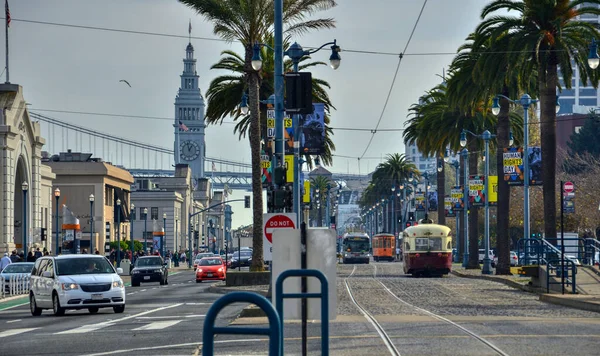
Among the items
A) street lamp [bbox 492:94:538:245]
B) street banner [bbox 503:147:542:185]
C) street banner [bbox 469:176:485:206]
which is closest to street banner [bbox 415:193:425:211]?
street banner [bbox 469:176:485:206]

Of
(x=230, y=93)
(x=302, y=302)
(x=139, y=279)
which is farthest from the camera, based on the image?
(x=139, y=279)

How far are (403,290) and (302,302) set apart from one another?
30.5 metres

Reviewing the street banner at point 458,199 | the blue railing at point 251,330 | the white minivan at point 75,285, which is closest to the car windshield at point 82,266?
the white minivan at point 75,285

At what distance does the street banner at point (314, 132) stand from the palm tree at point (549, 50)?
925 centimetres

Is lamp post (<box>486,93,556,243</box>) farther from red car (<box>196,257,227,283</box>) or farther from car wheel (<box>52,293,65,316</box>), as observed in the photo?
car wheel (<box>52,293,65,316</box>)

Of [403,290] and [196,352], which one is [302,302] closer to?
[196,352]

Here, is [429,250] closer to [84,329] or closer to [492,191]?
[492,191]

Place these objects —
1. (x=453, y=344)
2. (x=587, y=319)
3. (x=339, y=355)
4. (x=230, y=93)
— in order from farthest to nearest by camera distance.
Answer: (x=230, y=93) < (x=587, y=319) < (x=453, y=344) < (x=339, y=355)

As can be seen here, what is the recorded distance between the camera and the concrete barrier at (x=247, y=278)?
45.9 metres

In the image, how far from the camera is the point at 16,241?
82000 millimetres

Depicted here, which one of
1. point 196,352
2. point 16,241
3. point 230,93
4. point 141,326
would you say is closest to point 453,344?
point 196,352

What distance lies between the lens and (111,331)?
2364 centimetres

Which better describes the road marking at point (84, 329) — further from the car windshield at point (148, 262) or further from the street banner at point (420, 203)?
the street banner at point (420, 203)

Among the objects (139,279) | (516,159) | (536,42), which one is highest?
(536,42)
